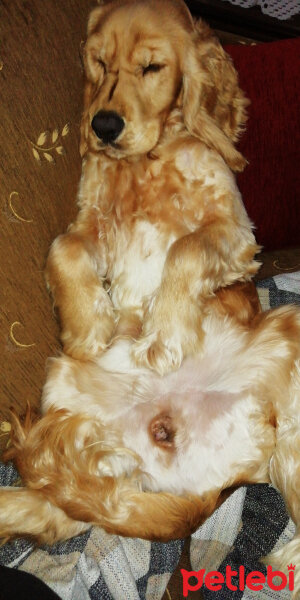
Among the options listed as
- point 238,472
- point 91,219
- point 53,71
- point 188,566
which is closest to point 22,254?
point 91,219

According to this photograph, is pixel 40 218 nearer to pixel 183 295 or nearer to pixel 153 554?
pixel 183 295

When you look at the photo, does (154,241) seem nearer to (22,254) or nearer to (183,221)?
(183,221)

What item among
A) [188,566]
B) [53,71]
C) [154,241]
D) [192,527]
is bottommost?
[188,566]

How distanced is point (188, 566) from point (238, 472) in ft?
0.85

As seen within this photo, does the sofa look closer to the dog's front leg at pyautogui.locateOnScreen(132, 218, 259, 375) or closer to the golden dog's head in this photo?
the golden dog's head

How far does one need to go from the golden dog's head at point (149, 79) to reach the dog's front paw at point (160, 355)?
52 centimetres

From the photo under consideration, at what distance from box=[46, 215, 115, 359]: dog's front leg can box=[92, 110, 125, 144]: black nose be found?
29 cm

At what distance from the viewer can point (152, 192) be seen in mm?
1670

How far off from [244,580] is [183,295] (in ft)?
2.30

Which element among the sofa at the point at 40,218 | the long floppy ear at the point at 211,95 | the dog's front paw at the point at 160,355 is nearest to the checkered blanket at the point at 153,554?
the sofa at the point at 40,218

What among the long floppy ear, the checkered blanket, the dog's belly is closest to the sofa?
the checkered blanket

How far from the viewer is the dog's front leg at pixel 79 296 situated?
1.54m

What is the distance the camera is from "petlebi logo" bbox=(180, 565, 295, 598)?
130cm

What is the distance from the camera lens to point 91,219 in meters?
1.69
